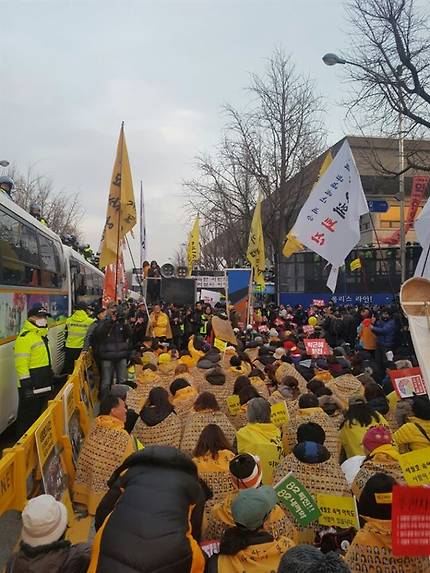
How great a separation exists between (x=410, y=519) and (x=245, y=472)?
1.27 m

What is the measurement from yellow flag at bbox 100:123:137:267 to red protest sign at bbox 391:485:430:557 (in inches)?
354

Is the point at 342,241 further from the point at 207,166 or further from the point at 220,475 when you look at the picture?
the point at 207,166

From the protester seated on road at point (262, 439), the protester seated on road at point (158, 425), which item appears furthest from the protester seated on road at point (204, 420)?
the protester seated on road at point (262, 439)

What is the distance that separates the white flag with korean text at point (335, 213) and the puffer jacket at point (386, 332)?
5123 mm

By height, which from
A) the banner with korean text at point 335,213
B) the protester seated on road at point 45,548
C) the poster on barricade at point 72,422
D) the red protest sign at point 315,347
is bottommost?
the poster on barricade at point 72,422

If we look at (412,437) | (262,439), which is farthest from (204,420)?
(412,437)

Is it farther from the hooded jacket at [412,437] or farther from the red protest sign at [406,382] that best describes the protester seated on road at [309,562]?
the red protest sign at [406,382]

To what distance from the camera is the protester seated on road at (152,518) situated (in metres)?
2.34

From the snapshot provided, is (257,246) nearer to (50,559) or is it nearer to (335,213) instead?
(335,213)

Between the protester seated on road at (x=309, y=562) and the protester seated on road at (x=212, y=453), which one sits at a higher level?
the protester seated on road at (x=309, y=562)

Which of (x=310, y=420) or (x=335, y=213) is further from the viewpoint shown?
(x=335, y=213)

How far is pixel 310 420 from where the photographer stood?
17.4 feet

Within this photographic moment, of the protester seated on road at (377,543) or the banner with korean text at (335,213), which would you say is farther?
the banner with korean text at (335,213)

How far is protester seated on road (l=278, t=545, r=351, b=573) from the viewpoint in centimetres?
215
